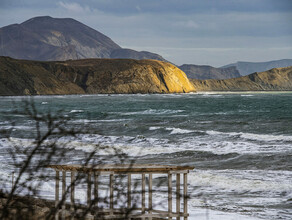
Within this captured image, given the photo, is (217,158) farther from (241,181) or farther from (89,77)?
(89,77)

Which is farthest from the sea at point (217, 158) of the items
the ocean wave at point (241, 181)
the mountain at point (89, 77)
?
the mountain at point (89, 77)

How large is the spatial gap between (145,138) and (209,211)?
15862 mm

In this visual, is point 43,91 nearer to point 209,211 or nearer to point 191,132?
point 191,132

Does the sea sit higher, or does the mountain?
the mountain

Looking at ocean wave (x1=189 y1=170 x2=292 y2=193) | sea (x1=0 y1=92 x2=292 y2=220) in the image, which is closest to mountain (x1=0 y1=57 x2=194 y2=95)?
sea (x1=0 y1=92 x2=292 y2=220)

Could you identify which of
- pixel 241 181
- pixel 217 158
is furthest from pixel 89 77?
pixel 241 181

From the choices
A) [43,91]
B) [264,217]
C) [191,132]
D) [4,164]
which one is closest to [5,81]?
[43,91]

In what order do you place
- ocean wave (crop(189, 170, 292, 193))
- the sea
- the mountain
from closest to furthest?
the sea < ocean wave (crop(189, 170, 292, 193)) < the mountain

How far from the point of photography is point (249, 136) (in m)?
24.3

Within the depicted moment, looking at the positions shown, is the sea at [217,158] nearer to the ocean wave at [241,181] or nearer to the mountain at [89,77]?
the ocean wave at [241,181]

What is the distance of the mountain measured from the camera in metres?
131

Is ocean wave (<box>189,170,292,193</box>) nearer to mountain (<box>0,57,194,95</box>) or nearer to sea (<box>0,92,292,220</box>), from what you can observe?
sea (<box>0,92,292,220</box>)

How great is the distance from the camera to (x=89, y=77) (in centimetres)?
15838

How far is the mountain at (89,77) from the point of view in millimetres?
130738
